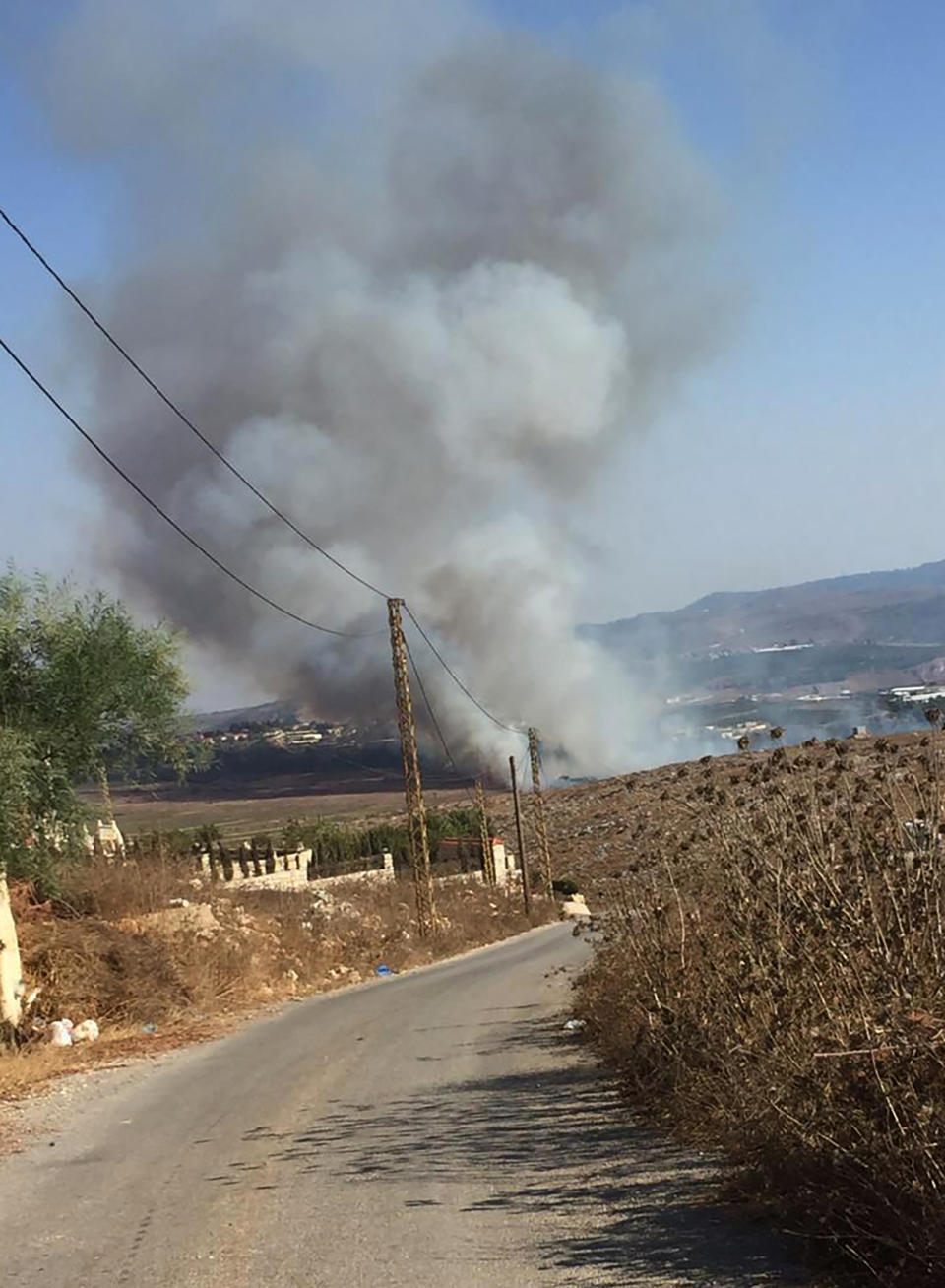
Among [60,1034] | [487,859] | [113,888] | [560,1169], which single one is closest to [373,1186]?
[560,1169]

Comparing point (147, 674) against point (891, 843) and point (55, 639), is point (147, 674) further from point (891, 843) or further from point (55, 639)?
point (891, 843)

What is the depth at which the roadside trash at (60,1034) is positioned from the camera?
52.3ft

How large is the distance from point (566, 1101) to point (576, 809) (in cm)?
7638

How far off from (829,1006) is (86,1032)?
1301 centimetres

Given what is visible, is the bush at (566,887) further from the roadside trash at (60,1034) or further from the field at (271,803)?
the roadside trash at (60,1034)

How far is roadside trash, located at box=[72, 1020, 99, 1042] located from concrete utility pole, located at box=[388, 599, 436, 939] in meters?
12.5

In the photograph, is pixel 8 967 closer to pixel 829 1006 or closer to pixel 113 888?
pixel 113 888

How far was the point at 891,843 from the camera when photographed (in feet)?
19.8

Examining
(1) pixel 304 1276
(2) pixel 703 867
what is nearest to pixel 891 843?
(2) pixel 703 867

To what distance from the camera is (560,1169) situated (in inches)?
287

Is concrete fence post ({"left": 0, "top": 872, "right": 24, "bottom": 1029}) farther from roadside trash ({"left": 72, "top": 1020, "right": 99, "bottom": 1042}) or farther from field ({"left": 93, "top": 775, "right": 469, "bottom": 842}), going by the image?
field ({"left": 93, "top": 775, "right": 469, "bottom": 842})

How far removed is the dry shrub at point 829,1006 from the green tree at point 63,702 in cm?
961

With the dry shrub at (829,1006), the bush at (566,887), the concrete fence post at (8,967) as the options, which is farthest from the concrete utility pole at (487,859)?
the dry shrub at (829,1006)

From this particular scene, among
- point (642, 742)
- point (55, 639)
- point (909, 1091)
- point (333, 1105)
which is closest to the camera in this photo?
point (909, 1091)
